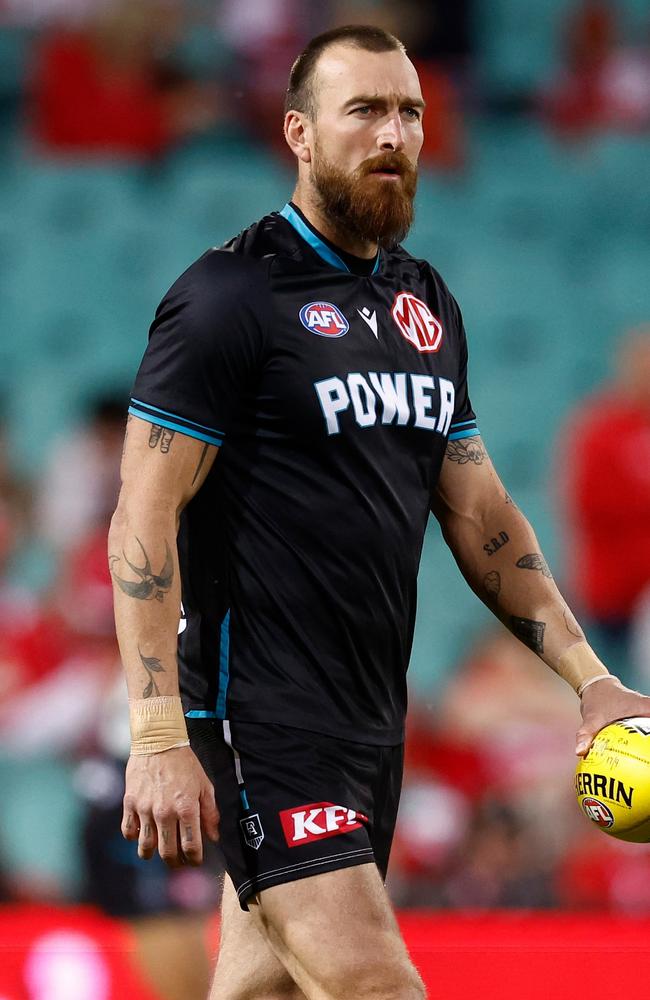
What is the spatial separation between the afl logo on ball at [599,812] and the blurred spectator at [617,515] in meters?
4.21

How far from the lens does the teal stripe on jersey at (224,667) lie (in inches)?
110

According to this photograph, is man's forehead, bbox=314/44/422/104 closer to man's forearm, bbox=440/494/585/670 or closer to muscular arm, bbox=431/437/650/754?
muscular arm, bbox=431/437/650/754

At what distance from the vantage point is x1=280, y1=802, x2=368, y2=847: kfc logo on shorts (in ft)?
8.66

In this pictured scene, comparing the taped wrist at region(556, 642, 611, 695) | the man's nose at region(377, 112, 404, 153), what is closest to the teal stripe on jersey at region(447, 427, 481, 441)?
the taped wrist at region(556, 642, 611, 695)

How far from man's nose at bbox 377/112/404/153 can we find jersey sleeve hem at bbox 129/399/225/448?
2.12ft

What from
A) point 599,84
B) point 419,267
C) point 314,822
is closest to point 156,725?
point 314,822

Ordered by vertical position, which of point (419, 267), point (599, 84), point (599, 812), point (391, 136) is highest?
point (599, 84)

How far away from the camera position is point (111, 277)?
8438 mm

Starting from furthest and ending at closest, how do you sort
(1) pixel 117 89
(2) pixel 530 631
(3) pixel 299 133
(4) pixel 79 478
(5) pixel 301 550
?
(1) pixel 117 89, (4) pixel 79 478, (2) pixel 530 631, (3) pixel 299 133, (5) pixel 301 550

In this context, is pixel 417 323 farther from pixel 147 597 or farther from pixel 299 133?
pixel 147 597

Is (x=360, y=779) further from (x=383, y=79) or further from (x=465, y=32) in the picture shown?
(x=465, y=32)

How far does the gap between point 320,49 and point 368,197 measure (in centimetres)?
32

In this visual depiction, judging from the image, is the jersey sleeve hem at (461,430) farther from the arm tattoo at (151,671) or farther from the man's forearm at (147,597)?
the arm tattoo at (151,671)

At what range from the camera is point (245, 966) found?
2926 millimetres
